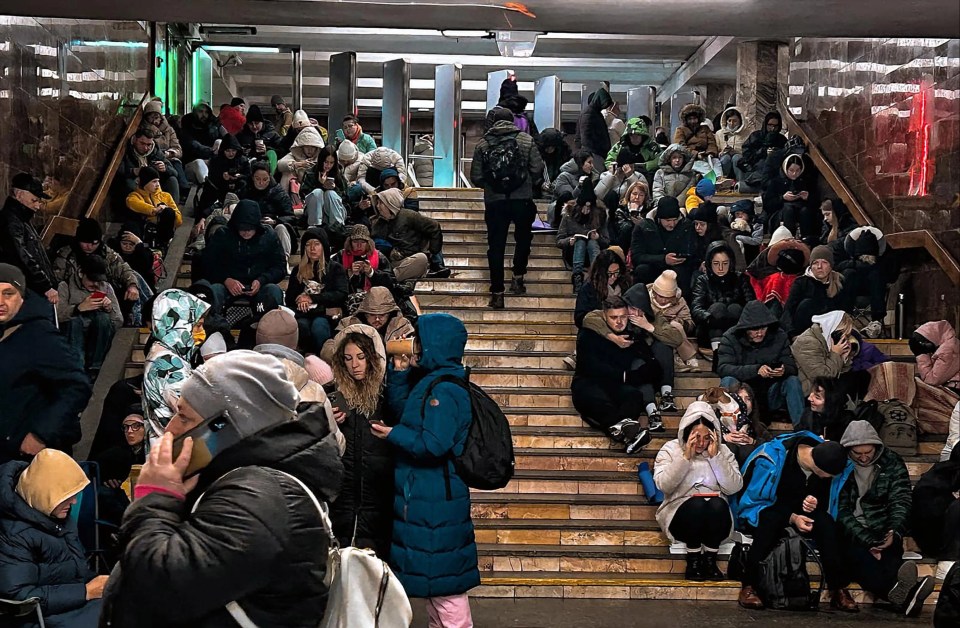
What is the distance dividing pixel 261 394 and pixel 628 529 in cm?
654

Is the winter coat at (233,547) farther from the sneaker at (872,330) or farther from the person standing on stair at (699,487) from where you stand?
the sneaker at (872,330)

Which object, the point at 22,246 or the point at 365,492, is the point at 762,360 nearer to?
the point at 365,492

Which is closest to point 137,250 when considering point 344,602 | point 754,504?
point 754,504

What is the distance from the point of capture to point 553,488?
378 inches

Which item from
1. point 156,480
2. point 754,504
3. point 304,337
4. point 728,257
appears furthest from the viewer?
point 728,257

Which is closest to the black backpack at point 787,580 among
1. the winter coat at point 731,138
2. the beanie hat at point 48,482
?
the beanie hat at point 48,482

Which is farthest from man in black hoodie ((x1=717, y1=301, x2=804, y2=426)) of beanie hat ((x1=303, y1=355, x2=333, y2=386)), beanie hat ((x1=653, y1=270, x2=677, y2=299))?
beanie hat ((x1=303, y1=355, x2=333, y2=386))

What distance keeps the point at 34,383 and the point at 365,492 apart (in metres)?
1.86

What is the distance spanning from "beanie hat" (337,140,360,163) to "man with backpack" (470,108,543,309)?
4.13 m

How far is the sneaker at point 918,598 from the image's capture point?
26.6 feet

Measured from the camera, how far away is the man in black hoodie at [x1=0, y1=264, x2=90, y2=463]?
21.3 feet

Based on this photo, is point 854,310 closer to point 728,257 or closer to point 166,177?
point 728,257

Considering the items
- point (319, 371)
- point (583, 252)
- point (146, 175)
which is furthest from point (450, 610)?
point (146, 175)

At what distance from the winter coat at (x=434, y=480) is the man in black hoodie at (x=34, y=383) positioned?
181 centimetres
